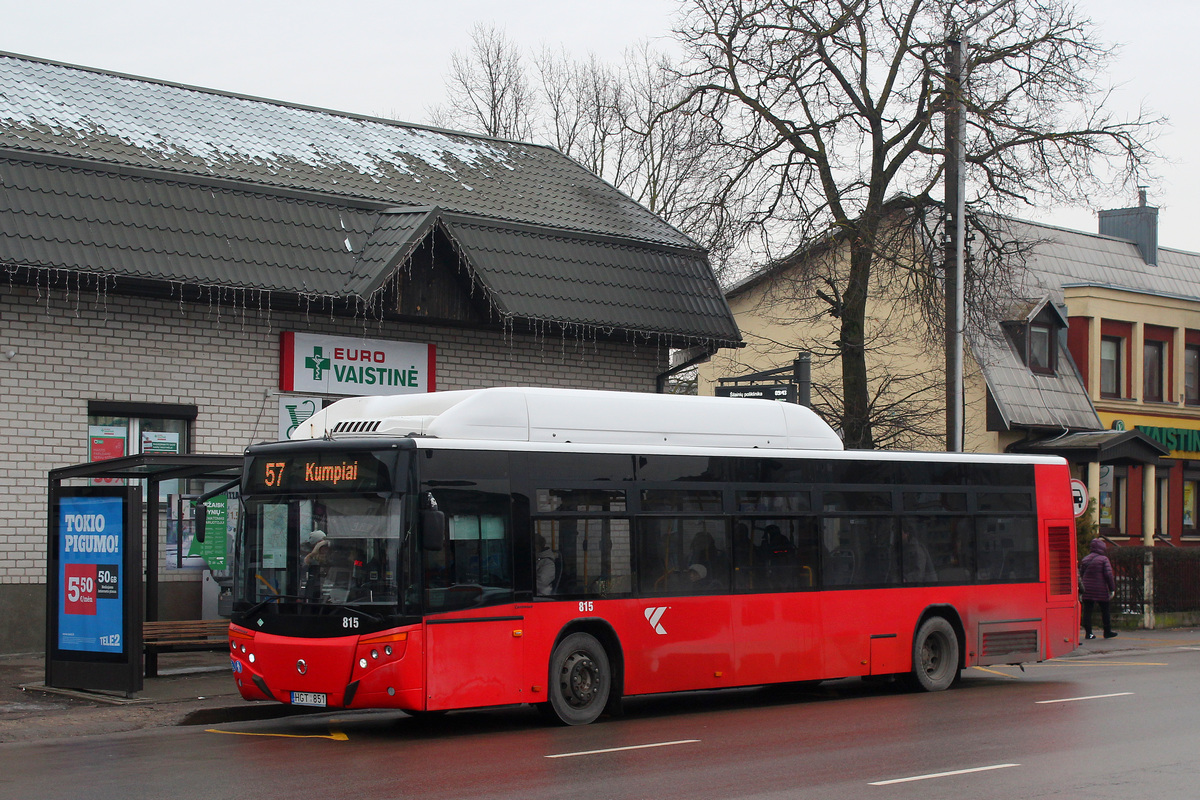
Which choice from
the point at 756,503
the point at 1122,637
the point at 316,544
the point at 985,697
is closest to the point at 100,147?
the point at 316,544

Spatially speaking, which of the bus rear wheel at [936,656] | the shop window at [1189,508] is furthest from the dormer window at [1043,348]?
the bus rear wheel at [936,656]

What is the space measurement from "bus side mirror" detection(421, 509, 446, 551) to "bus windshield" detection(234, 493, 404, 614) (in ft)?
0.73

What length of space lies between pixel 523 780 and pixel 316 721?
187 inches

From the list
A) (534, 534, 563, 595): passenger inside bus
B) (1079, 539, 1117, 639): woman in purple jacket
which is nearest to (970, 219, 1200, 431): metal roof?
(1079, 539, 1117, 639): woman in purple jacket

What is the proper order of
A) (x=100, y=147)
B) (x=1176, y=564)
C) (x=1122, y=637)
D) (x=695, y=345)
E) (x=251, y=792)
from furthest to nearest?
(x=1176, y=564) → (x=1122, y=637) → (x=695, y=345) → (x=100, y=147) → (x=251, y=792)

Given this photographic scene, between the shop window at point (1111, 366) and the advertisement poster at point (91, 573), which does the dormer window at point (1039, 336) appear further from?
the advertisement poster at point (91, 573)

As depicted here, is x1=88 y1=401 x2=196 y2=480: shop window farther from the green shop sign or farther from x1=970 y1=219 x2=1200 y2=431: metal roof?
the green shop sign

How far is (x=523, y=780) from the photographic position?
950 centimetres

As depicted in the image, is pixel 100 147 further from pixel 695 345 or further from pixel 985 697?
pixel 985 697

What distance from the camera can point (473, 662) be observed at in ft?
39.2

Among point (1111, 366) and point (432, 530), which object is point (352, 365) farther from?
point (1111, 366)

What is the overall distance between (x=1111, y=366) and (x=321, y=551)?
30275 millimetres

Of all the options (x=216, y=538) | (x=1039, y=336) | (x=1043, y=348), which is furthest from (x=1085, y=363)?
(x=216, y=538)

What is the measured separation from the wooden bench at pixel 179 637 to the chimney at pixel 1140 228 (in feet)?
104
